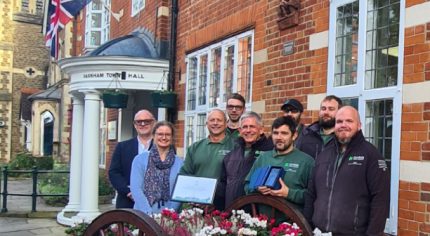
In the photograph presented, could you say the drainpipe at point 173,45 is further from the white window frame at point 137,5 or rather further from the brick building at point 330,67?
the white window frame at point 137,5

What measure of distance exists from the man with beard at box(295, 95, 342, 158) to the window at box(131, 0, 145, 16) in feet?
24.0

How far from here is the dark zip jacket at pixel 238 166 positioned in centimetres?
392

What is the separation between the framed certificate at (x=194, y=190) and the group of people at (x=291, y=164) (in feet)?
0.87

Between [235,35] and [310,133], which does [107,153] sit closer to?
[235,35]

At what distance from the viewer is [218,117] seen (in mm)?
4156

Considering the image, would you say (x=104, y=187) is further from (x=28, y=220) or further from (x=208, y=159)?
(x=208, y=159)

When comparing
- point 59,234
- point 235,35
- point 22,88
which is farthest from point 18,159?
point 235,35

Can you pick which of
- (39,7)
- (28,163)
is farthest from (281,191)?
(39,7)

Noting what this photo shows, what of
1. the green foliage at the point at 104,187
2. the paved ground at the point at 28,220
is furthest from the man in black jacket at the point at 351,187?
the green foliage at the point at 104,187

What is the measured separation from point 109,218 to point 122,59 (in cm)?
594

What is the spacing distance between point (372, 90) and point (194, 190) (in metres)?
1.80

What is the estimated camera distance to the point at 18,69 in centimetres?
3250

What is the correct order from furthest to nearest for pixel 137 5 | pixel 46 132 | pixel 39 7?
pixel 39 7 → pixel 46 132 → pixel 137 5

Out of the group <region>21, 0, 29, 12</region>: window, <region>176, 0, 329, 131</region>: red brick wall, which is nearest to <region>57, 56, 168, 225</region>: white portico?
<region>176, 0, 329, 131</region>: red brick wall
